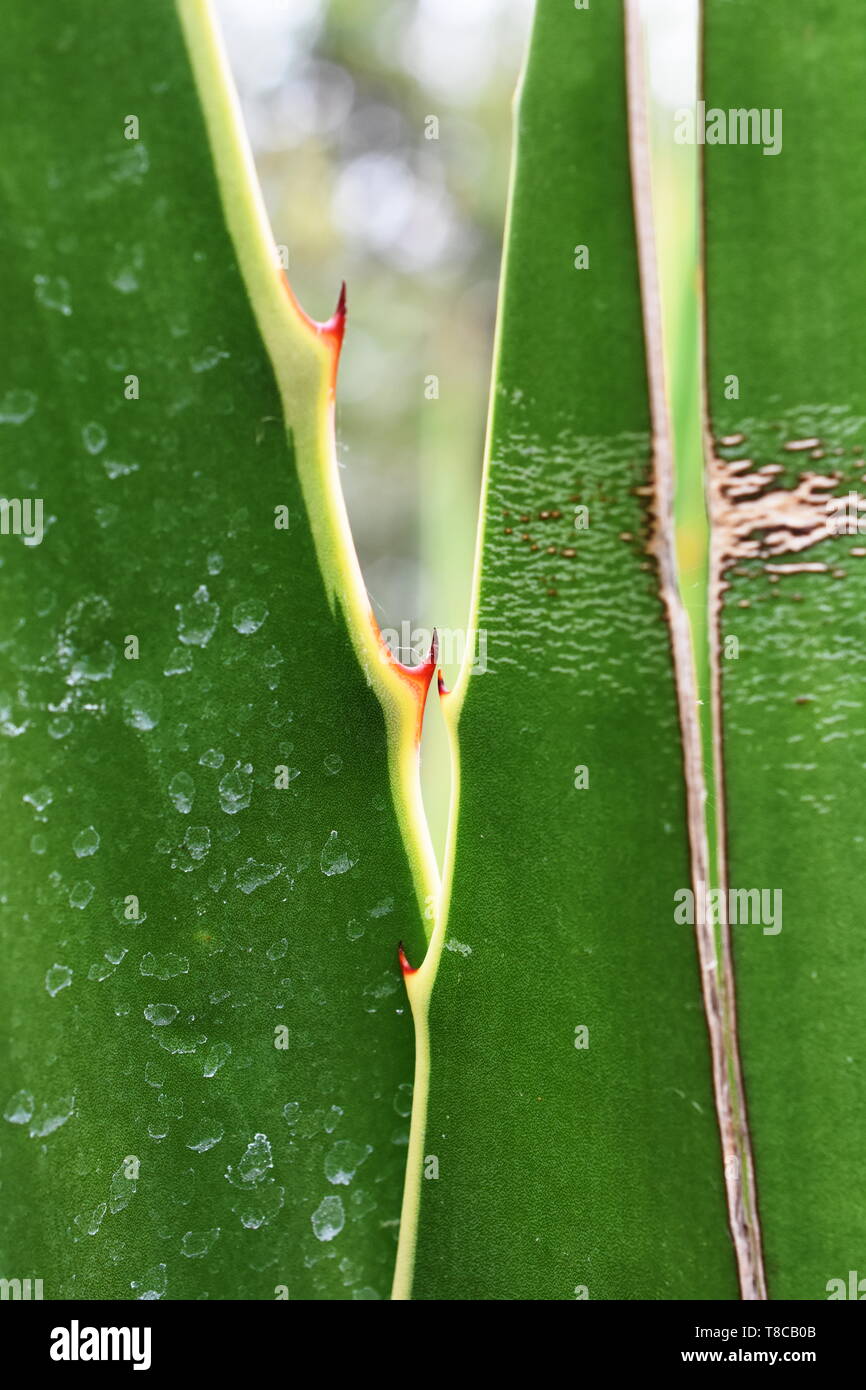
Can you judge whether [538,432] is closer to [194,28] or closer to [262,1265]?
[194,28]

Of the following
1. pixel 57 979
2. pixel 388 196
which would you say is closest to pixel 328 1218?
pixel 57 979

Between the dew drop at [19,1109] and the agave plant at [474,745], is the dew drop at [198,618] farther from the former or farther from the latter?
the dew drop at [19,1109]

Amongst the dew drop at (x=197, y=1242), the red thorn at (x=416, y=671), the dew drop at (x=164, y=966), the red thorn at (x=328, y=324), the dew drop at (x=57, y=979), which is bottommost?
the dew drop at (x=197, y=1242)

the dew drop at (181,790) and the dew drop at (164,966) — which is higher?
the dew drop at (181,790)

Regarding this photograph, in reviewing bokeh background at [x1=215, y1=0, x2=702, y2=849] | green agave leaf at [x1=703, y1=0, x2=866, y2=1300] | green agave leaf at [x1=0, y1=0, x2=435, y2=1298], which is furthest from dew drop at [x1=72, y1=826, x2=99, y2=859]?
bokeh background at [x1=215, y1=0, x2=702, y2=849]

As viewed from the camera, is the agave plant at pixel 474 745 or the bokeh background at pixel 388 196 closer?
the agave plant at pixel 474 745

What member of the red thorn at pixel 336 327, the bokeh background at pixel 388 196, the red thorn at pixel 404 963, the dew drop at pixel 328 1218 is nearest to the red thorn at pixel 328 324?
the red thorn at pixel 336 327

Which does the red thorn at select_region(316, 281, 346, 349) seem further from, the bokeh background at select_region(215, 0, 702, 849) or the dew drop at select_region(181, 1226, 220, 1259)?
the bokeh background at select_region(215, 0, 702, 849)

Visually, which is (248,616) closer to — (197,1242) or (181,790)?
(181,790)

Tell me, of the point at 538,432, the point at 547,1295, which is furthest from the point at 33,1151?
the point at 538,432
